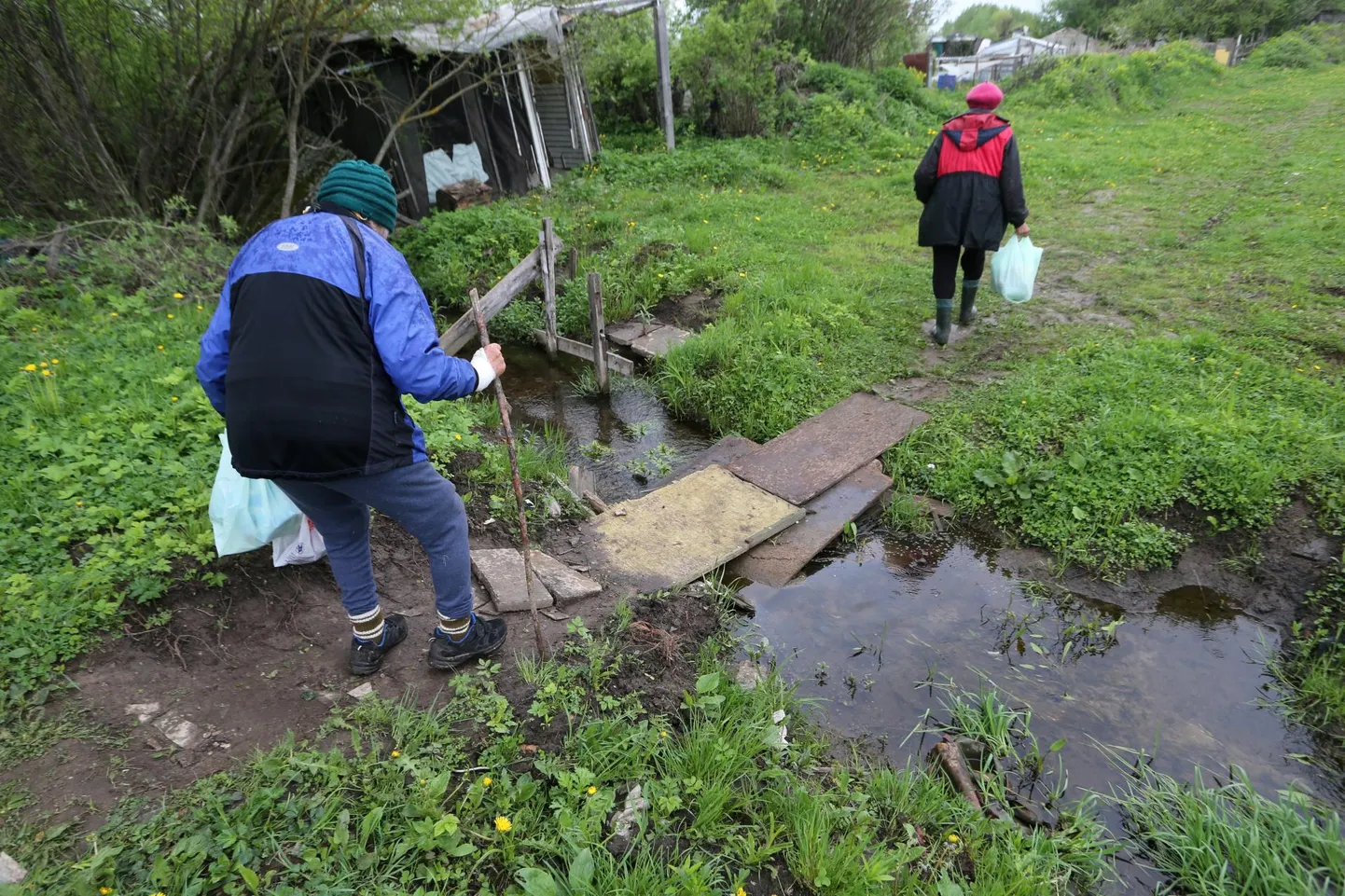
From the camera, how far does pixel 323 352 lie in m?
2.09

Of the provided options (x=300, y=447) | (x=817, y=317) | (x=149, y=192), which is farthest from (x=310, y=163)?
(x=300, y=447)

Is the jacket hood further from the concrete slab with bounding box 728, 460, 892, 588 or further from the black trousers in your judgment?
the concrete slab with bounding box 728, 460, 892, 588

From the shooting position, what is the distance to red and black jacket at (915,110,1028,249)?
5.13m

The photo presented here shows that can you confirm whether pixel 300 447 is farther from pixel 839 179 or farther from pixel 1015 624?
pixel 839 179

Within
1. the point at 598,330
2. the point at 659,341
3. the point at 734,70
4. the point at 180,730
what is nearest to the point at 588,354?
the point at 598,330

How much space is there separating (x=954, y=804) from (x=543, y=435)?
3.96 metres

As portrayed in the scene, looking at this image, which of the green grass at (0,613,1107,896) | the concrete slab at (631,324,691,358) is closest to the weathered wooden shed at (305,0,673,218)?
the concrete slab at (631,324,691,358)

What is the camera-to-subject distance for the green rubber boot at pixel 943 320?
5.76 meters

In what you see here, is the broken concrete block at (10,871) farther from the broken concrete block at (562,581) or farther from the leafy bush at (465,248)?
the leafy bush at (465,248)

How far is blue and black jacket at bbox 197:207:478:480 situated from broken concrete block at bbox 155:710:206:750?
100 cm

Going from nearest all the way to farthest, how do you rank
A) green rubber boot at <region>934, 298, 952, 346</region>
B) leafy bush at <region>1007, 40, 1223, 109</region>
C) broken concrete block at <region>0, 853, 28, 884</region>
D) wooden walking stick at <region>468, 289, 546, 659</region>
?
broken concrete block at <region>0, 853, 28, 884</region> < wooden walking stick at <region>468, 289, 546, 659</region> < green rubber boot at <region>934, 298, 952, 346</region> < leafy bush at <region>1007, 40, 1223, 109</region>

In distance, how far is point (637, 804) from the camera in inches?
93.4

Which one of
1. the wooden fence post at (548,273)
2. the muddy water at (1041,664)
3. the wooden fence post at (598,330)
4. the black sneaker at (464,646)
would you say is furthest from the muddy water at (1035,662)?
the wooden fence post at (548,273)

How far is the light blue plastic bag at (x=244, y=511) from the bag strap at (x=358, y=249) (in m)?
1.07
